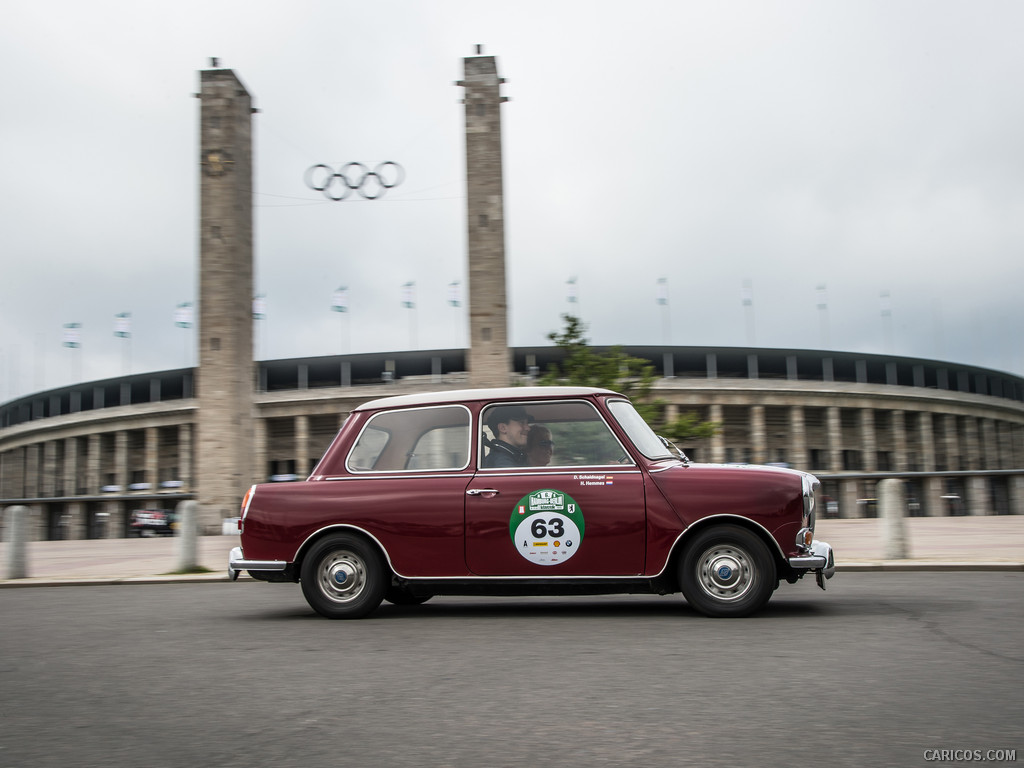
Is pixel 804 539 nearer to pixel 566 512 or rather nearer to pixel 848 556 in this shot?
pixel 566 512

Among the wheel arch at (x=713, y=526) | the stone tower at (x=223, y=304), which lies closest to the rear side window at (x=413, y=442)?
the wheel arch at (x=713, y=526)

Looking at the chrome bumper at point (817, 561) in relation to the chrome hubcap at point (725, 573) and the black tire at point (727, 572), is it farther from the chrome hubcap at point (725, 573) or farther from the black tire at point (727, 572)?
the chrome hubcap at point (725, 573)

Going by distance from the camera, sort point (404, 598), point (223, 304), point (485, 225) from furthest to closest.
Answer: point (223, 304) < point (485, 225) < point (404, 598)

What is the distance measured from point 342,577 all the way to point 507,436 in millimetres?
1720

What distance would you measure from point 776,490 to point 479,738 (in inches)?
144

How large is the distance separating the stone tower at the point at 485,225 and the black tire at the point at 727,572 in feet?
85.6

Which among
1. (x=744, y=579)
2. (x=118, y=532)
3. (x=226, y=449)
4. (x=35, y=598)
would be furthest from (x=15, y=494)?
(x=744, y=579)

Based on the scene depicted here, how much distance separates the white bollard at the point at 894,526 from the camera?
38.9 ft

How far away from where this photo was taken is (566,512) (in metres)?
7.08

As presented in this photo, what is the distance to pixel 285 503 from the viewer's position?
7637 mm

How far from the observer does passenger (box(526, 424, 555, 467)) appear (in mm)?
7336

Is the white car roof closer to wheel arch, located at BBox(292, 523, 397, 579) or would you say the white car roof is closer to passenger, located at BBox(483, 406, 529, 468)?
passenger, located at BBox(483, 406, 529, 468)

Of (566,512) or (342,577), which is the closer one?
(566,512)

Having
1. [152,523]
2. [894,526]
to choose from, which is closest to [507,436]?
[894,526]
